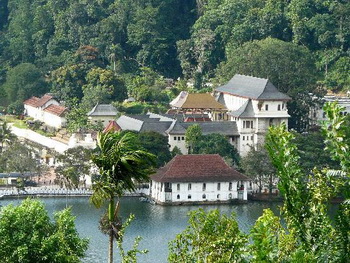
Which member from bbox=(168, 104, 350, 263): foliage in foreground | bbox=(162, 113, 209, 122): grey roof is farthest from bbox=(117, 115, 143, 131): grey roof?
bbox=(168, 104, 350, 263): foliage in foreground

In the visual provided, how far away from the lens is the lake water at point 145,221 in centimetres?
3828

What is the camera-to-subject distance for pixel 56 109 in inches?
2721

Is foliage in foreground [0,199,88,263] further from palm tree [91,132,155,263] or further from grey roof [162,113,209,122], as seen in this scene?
grey roof [162,113,209,122]

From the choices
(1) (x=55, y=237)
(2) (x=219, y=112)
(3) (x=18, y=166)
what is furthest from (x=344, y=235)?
(2) (x=219, y=112)

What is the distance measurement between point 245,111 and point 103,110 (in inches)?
404

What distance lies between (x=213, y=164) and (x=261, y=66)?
1586cm

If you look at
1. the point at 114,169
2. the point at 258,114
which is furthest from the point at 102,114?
the point at 114,169

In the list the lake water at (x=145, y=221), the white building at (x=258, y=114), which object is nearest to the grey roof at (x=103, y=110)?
the white building at (x=258, y=114)

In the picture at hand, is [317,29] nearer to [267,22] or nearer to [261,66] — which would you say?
[267,22]

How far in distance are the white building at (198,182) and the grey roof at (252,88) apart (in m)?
9.07

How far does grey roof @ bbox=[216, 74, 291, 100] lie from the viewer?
57969 mm

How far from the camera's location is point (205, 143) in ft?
176

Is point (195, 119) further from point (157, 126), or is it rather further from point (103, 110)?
point (103, 110)

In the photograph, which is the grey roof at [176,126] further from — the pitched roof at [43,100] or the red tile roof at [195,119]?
the pitched roof at [43,100]
